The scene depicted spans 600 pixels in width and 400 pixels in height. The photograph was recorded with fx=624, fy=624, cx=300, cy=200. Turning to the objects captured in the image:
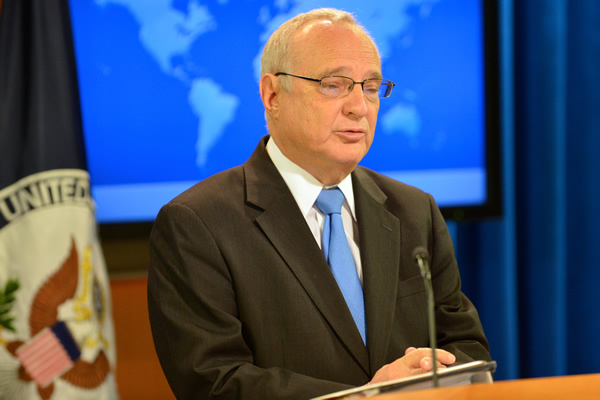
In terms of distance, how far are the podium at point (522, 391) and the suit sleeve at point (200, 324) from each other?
1.77 feet


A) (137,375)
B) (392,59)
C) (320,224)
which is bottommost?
(137,375)

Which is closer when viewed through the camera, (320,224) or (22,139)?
(320,224)

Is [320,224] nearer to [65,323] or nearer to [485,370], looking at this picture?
[485,370]

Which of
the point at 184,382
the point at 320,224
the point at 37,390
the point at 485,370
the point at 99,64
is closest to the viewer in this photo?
the point at 485,370

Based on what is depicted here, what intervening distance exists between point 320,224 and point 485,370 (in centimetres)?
77

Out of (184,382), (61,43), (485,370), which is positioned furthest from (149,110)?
(485,370)

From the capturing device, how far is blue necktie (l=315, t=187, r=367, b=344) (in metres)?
1.90

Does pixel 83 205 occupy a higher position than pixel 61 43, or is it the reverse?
pixel 61 43

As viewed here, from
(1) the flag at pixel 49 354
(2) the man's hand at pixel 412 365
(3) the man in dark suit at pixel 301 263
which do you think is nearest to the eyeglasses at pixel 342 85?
(3) the man in dark suit at pixel 301 263

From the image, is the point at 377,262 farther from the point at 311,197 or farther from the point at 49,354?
the point at 49,354

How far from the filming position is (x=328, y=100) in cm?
193

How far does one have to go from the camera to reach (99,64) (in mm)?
3094

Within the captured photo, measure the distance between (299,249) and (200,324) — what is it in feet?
1.21

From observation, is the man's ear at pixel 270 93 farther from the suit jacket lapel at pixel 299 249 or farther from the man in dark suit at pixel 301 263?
the suit jacket lapel at pixel 299 249
